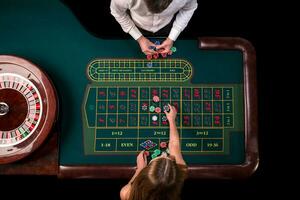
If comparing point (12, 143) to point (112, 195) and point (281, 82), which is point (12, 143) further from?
point (281, 82)

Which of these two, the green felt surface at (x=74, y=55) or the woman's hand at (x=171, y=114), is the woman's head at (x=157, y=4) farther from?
the woman's hand at (x=171, y=114)

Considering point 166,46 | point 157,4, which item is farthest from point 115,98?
point 157,4

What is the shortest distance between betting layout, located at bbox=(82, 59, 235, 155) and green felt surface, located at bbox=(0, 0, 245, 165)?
0.12 feet

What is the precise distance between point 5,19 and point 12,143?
37.3 inches

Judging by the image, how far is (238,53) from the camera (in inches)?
97.0

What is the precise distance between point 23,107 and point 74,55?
0.53 metres

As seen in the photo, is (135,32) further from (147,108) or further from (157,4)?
(147,108)

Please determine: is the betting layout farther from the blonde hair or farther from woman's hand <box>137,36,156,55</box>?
the blonde hair

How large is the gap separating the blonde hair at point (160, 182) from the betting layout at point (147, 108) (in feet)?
1.42

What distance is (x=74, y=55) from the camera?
2432 mm

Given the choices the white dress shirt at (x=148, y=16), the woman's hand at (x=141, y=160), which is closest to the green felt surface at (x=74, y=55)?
the white dress shirt at (x=148, y=16)

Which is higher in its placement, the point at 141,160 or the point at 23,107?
the point at 23,107

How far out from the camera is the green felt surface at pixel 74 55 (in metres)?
2.39

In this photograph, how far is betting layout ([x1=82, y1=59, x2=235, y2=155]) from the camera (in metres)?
2.37
